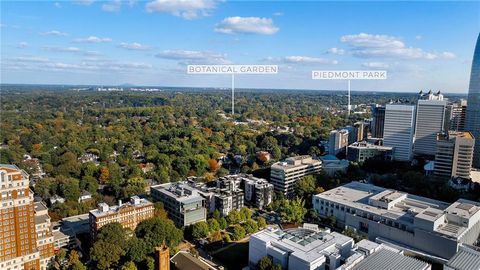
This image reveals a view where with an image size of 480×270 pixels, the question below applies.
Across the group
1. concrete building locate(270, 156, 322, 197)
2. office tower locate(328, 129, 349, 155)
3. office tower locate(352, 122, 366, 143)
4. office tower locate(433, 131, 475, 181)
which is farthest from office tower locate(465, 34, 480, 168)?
concrete building locate(270, 156, 322, 197)

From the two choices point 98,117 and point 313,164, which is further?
point 98,117

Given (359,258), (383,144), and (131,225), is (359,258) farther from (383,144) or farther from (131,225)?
(383,144)

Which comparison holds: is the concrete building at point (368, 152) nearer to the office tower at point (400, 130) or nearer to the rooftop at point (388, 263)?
the office tower at point (400, 130)

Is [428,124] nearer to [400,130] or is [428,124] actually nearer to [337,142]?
[400,130]

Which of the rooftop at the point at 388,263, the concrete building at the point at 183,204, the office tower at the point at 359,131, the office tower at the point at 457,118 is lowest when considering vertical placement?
the concrete building at the point at 183,204

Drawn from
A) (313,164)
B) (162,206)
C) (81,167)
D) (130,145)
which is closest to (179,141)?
(130,145)

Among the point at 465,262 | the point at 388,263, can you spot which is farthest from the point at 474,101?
the point at 388,263

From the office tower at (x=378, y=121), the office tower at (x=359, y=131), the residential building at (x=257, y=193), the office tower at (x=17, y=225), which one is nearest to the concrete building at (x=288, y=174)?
the residential building at (x=257, y=193)
